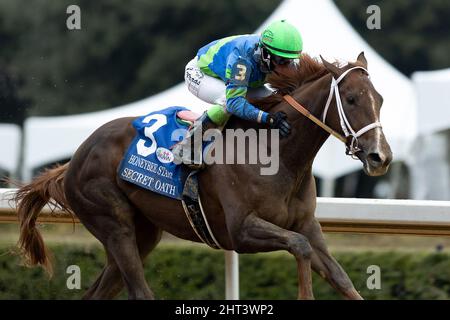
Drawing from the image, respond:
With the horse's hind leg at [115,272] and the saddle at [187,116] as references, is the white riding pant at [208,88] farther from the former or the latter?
the horse's hind leg at [115,272]

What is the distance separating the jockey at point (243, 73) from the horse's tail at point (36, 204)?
3.28 feet

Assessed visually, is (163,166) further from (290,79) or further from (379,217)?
(379,217)

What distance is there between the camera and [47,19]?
58.4 ft

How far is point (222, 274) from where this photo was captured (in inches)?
300

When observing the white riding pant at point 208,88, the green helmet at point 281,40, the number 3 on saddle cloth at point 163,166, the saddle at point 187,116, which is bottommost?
the number 3 on saddle cloth at point 163,166

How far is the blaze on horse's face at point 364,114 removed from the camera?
4.60 m

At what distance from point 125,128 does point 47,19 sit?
41.5ft

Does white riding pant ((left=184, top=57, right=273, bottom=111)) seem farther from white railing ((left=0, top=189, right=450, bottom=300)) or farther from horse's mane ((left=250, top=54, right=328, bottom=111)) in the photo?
white railing ((left=0, top=189, right=450, bottom=300))

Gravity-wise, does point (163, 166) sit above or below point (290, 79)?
below

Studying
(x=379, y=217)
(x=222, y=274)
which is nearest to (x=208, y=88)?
(x=379, y=217)

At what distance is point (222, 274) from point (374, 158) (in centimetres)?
322

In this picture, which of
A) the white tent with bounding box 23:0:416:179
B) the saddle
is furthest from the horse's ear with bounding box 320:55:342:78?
the white tent with bounding box 23:0:416:179

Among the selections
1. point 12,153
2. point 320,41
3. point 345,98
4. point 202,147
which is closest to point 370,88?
point 345,98

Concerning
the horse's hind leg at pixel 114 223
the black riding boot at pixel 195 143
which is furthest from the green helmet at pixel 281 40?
the horse's hind leg at pixel 114 223
